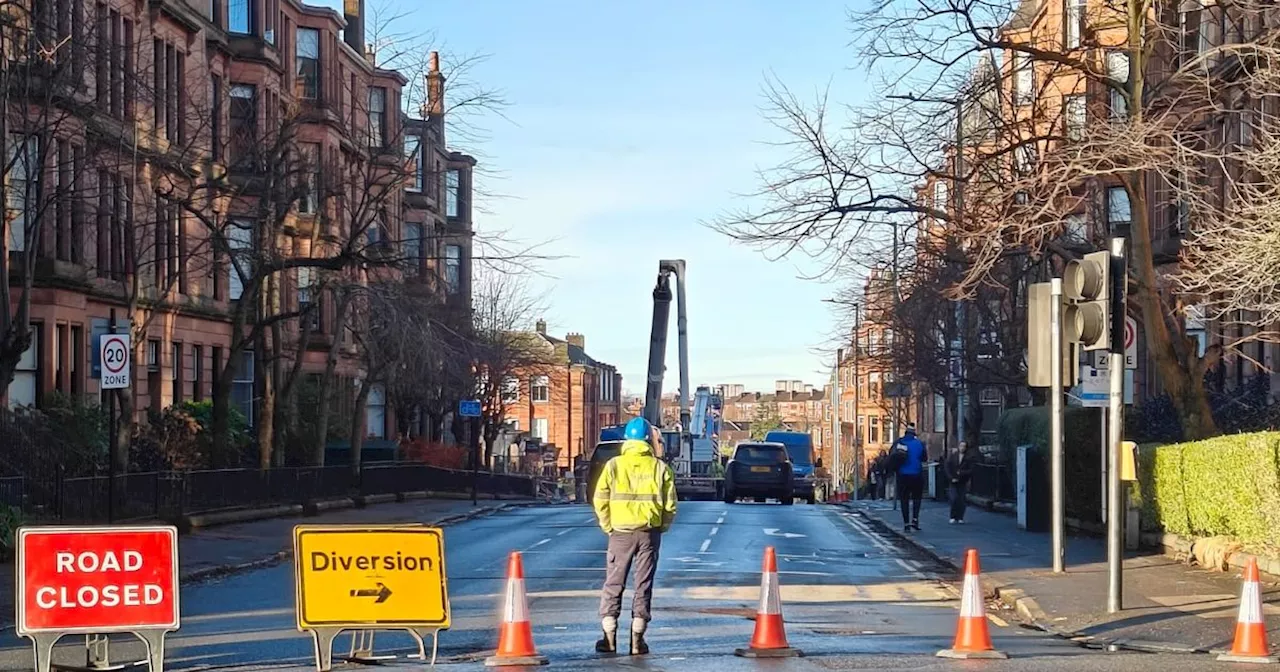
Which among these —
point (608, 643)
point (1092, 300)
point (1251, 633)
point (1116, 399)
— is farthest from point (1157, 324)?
point (608, 643)

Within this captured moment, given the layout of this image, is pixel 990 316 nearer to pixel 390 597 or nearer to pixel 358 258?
pixel 358 258

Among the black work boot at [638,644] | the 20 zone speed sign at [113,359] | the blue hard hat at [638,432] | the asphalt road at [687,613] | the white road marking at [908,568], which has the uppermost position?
the 20 zone speed sign at [113,359]

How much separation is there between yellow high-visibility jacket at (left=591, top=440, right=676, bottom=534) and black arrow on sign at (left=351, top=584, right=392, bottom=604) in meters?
1.61

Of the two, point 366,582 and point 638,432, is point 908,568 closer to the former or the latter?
point 638,432

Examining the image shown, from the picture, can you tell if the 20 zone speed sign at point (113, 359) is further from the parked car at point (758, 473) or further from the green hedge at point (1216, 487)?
the parked car at point (758, 473)

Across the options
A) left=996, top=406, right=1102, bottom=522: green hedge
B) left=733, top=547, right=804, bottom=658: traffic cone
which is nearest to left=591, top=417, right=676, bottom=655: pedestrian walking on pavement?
left=733, top=547, right=804, bottom=658: traffic cone

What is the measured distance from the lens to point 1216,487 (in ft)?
65.5

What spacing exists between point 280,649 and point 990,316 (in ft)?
93.1

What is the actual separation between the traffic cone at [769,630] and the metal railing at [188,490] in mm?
12797

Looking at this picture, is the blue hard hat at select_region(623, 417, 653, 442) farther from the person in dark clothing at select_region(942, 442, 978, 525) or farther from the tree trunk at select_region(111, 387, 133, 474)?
the person in dark clothing at select_region(942, 442, 978, 525)

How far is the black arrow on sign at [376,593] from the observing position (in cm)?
1212

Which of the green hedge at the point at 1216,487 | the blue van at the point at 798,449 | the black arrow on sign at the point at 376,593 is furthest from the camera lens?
the blue van at the point at 798,449

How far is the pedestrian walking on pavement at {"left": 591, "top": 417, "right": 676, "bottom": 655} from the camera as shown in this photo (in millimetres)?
12633

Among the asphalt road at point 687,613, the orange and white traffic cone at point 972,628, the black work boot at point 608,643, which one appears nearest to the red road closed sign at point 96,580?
the asphalt road at point 687,613
